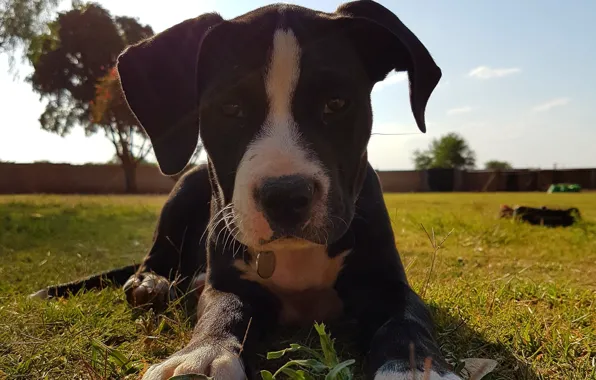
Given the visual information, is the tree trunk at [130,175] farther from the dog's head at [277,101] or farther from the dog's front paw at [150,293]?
the dog's head at [277,101]

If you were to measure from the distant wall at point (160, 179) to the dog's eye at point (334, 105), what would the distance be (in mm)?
27831

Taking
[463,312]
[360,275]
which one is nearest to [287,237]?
[360,275]

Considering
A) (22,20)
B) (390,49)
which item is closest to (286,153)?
(390,49)

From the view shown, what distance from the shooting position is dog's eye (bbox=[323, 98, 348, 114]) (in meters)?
2.28

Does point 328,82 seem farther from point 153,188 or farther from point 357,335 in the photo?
point 153,188

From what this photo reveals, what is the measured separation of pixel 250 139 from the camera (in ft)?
7.22

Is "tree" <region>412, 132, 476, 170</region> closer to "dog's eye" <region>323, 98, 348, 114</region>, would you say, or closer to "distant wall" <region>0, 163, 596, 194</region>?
"distant wall" <region>0, 163, 596, 194</region>

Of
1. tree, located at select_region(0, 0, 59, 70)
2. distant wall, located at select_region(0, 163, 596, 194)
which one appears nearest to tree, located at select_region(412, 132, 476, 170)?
distant wall, located at select_region(0, 163, 596, 194)

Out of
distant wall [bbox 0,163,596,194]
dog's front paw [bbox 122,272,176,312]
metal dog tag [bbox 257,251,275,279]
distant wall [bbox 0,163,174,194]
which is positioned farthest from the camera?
distant wall [bbox 0,163,596,194]

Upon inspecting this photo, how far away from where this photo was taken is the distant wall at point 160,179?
30938mm

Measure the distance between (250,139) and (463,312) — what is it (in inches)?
56.6

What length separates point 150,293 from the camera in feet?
9.87

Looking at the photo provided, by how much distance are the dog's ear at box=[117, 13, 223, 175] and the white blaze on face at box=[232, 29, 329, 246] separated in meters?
0.53

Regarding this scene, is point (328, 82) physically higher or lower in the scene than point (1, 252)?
higher
